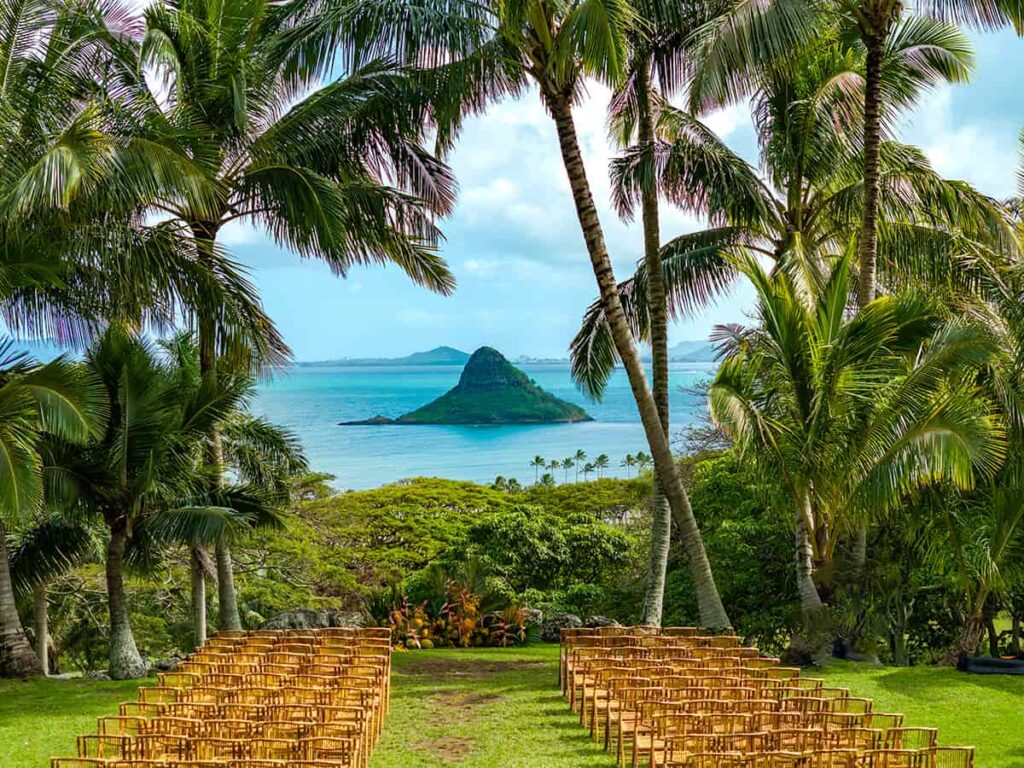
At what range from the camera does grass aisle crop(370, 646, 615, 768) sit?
10180mm

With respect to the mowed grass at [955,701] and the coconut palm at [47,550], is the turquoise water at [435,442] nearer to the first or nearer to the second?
the coconut palm at [47,550]

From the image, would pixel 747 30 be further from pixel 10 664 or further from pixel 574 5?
pixel 10 664

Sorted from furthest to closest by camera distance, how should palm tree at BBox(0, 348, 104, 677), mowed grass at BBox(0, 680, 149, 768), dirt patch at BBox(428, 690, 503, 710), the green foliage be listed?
the green foliage, dirt patch at BBox(428, 690, 503, 710), palm tree at BBox(0, 348, 104, 677), mowed grass at BBox(0, 680, 149, 768)

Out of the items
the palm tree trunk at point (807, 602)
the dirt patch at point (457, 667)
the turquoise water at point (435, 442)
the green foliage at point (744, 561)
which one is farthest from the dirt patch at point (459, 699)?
the turquoise water at point (435, 442)

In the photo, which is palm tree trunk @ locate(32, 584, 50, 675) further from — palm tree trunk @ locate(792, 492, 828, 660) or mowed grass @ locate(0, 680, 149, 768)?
palm tree trunk @ locate(792, 492, 828, 660)

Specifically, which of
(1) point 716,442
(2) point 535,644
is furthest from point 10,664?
(1) point 716,442

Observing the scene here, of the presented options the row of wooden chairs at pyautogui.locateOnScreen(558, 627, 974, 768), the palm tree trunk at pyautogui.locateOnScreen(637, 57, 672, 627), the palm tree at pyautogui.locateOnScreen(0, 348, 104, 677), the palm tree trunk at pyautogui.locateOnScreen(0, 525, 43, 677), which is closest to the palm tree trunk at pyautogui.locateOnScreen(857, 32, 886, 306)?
the palm tree trunk at pyautogui.locateOnScreen(637, 57, 672, 627)

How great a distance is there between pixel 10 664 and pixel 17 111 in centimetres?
699

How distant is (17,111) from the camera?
13375 mm

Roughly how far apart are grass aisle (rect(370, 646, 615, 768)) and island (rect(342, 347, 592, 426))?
166 ft

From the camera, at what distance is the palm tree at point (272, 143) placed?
1526 centimetres

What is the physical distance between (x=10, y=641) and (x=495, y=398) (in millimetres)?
55684

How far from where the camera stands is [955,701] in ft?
41.8

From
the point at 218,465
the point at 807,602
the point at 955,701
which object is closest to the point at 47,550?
the point at 218,465
